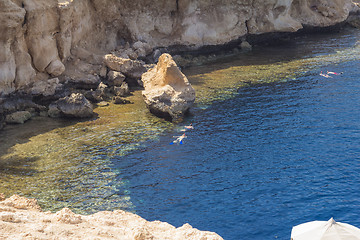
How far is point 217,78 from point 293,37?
2633cm

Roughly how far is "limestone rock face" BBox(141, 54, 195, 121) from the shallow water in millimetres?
1146

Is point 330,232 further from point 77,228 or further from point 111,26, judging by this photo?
point 111,26

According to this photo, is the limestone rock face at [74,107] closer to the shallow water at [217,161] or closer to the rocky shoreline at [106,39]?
the rocky shoreline at [106,39]

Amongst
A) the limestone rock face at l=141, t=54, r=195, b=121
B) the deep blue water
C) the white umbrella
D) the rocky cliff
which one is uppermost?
the rocky cliff

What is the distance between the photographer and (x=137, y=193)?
24.0m

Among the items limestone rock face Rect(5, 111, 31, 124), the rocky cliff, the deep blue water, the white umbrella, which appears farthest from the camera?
the rocky cliff

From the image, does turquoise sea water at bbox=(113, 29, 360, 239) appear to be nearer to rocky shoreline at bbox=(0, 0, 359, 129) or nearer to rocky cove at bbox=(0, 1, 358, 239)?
rocky cove at bbox=(0, 1, 358, 239)

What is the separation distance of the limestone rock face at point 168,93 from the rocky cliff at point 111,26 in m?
8.13

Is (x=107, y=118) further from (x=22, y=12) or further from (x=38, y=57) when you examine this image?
(x=22, y=12)

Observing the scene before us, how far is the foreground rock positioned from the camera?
13.8 m

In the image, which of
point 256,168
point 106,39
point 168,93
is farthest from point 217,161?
point 106,39

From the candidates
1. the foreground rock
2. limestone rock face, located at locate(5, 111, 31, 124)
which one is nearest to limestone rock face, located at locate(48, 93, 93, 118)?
limestone rock face, located at locate(5, 111, 31, 124)

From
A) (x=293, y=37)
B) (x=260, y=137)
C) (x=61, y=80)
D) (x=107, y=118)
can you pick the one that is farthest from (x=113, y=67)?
(x=293, y=37)

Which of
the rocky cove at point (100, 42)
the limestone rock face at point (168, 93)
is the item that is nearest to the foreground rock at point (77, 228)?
the rocky cove at point (100, 42)
